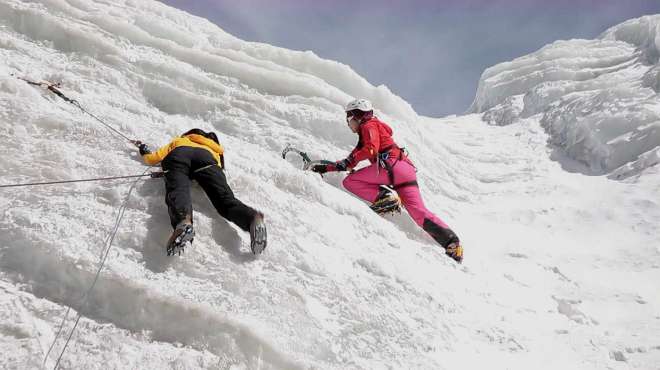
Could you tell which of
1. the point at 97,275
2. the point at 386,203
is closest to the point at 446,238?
the point at 386,203

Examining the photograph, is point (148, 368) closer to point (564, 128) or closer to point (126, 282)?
point (126, 282)

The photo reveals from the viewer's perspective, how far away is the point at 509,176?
1108 centimetres

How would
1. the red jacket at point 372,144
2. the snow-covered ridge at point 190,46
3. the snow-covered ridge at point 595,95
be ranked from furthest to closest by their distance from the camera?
the snow-covered ridge at point 595,95
the snow-covered ridge at point 190,46
the red jacket at point 372,144

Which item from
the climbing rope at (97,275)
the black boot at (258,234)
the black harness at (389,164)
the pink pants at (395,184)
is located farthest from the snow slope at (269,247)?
the black harness at (389,164)

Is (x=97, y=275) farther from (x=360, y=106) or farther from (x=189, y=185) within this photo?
(x=360, y=106)

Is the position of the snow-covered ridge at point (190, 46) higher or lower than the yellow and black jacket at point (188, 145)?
higher

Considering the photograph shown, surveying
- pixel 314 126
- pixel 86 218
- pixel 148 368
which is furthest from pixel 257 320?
pixel 314 126

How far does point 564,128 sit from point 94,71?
12712 mm

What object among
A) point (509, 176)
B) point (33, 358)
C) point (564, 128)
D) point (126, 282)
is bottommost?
point (33, 358)

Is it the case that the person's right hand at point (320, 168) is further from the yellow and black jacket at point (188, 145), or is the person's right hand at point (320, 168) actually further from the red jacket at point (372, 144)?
the yellow and black jacket at point (188, 145)

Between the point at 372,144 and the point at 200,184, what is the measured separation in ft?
9.07

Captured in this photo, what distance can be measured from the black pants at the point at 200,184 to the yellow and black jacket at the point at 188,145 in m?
0.16

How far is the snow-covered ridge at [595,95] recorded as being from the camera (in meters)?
10.9

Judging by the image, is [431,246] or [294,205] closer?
[294,205]
